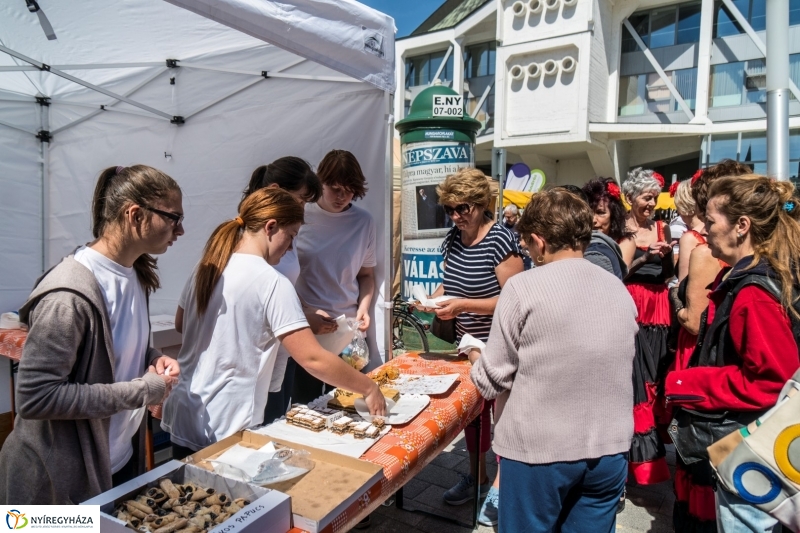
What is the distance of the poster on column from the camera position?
509cm

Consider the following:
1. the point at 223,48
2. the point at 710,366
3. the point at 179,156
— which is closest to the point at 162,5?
the point at 223,48

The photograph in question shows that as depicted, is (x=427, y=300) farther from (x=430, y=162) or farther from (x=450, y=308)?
(x=430, y=162)

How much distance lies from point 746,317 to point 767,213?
38cm

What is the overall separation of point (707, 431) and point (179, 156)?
3.99 meters

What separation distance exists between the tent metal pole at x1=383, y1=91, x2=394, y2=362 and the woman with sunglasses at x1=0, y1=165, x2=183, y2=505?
156cm

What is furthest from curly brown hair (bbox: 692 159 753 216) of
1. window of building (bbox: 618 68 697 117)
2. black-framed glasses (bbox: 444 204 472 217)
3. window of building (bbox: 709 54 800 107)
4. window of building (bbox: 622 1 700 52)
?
window of building (bbox: 622 1 700 52)

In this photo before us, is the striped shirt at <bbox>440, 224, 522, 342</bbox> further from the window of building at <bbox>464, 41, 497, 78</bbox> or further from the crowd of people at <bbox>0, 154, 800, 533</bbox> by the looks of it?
the window of building at <bbox>464, 41, 497, 78</bbox>

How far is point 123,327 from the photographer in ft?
5.08

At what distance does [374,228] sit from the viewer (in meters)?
3.09

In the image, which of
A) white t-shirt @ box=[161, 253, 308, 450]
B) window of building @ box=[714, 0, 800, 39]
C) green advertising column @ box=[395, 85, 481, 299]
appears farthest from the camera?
window of building @ box=[714, 0, 800, 39]

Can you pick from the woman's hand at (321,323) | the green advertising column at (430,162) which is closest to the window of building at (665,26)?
the green advertising column at (430,162)

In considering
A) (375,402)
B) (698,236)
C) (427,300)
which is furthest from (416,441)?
(698,236)

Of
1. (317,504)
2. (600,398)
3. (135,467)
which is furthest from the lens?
(135,467)

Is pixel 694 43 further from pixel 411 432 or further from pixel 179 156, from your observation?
pixel 411 432
